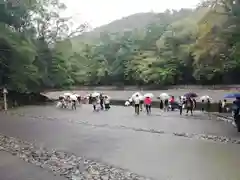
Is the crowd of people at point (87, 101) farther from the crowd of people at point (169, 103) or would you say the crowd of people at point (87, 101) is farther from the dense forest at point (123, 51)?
the dense forest at point (123, 51)

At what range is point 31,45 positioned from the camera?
34.6 m

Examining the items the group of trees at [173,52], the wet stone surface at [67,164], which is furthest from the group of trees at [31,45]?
the wet stone surface at [67,164]

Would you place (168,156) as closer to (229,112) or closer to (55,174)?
(55,174)

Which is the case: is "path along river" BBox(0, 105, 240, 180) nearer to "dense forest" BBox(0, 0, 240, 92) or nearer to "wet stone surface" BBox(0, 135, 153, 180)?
"wet stone surface" BBox(0, 135, 153, 180)

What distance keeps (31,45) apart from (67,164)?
84.3 feet

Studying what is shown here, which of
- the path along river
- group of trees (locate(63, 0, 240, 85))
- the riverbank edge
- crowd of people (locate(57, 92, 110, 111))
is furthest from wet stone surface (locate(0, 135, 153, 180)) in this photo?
the riverbank edge

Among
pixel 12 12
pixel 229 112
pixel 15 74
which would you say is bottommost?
pixel 229 112

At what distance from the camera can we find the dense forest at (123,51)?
24.8 meters

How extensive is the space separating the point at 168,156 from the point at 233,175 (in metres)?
2.66

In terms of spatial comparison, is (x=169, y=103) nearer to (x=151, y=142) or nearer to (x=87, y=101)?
(x=151, y=142)

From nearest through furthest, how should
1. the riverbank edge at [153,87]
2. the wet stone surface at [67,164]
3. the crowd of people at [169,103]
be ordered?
the wet stone surface at [67,164] < the crowd of people at [169,103] < the riverbank edge at [153,87]

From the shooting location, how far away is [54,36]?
40.1 m

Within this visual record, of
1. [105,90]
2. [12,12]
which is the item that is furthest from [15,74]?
[105,90]

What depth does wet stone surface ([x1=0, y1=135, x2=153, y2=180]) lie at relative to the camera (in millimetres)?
9461
